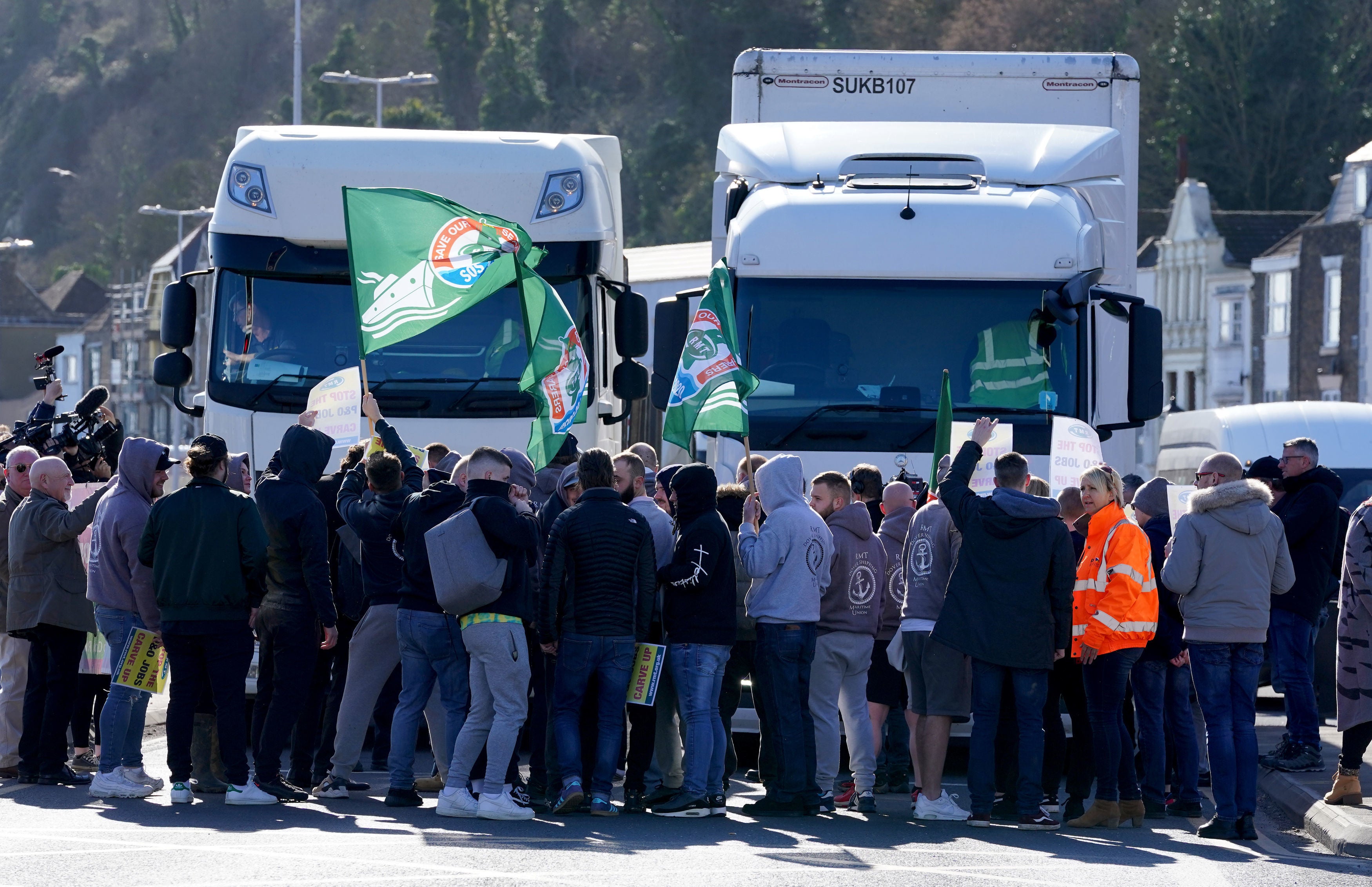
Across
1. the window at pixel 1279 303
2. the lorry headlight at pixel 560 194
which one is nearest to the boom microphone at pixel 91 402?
the lorry headlight at pixel 560 194

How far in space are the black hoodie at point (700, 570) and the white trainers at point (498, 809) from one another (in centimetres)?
110

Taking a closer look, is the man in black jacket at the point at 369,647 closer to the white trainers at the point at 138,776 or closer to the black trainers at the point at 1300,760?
the white trainers at the point at 138,776

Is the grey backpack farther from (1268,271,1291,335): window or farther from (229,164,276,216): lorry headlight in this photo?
(1268,271,1291,335): window

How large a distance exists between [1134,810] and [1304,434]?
35.5 ft

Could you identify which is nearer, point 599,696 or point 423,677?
point 599,696

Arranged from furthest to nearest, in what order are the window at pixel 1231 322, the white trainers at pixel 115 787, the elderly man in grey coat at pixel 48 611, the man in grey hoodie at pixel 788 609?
the window at pixel 1231 322 → the elderly man in grey coat at pixel 48 611 → the white trainers at pixel 115 787 → the man in grey hoodie at pixel 788 609

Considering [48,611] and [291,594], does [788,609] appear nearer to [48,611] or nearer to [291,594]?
[291,594]

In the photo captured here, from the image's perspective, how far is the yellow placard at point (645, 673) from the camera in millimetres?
10641

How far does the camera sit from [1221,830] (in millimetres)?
10383

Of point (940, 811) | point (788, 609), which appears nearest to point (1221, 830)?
point (940, 811)

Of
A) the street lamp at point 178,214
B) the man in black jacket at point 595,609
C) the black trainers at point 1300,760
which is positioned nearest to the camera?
the man in black jacket at point 595,609

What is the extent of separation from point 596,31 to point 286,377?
76627 mm

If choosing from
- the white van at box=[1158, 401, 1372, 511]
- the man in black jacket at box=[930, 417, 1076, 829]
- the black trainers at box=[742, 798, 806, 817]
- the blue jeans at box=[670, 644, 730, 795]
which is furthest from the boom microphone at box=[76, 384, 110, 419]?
the white van at box=[1158, 401, 1372, 511]

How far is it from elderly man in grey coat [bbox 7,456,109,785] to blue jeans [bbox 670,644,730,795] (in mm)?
3259
